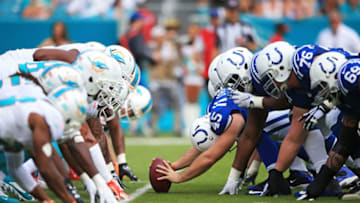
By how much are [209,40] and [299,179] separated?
7618 millimetres

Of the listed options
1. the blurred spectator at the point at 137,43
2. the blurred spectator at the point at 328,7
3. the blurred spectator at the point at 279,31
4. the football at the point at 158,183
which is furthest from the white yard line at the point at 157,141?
the football at the point at 158,183

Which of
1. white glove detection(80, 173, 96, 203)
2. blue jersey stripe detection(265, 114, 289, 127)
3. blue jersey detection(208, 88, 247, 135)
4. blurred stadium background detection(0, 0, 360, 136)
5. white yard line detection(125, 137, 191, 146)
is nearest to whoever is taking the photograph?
white glove detection(80, 173, 96, 203)

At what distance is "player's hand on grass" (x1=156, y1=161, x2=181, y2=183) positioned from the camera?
685 cm

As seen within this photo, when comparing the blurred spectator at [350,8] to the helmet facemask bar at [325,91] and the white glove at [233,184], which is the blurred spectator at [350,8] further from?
the helmet facemask bar at [325,91]

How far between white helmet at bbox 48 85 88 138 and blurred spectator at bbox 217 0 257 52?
24.7 feet

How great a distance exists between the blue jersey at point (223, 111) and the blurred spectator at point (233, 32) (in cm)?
554

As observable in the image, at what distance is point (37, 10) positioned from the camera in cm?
1636

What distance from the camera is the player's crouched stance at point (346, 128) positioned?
19.1ft

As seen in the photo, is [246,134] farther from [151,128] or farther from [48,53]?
[151,128]

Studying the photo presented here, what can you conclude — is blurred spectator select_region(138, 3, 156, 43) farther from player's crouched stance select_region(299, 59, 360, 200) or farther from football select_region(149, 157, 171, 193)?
player's crouched stance select_region(299, 59, 360, 200)

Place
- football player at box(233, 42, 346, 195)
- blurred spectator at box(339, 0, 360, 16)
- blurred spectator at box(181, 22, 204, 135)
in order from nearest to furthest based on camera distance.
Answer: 1. football player at box(233, 42, 346, 195)
2. blurred spectator at box(339, 0, 360, 16)
3. blurred spectator at box(181, 22, 204, 135)

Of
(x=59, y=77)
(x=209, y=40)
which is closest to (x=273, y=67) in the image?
(x=59, y=77)

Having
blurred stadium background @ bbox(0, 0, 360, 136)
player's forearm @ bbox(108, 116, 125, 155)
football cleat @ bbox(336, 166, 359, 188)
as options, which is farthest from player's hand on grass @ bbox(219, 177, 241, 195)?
blurred stadium background @ bbox(0, 0, 360, 136)

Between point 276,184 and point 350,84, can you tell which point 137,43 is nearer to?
point 276,184
